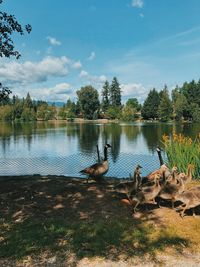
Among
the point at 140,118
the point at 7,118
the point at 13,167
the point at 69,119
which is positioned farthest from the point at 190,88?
the point at 13,167

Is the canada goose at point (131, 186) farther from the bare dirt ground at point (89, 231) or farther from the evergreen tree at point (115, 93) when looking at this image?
the evergreen tree at point (115, 93)

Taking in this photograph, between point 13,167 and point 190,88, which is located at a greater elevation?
point 190,88

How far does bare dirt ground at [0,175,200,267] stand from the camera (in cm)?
552

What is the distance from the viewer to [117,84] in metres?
139

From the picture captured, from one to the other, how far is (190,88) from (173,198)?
11131cm

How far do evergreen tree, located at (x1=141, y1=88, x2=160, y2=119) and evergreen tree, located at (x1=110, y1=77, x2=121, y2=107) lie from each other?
1974cm

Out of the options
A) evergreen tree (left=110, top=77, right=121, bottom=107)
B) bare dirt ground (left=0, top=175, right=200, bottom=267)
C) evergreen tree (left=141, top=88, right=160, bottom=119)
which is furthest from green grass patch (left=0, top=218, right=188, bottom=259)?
evergreen tree (left=110, top=77, right=121, bottom=107)

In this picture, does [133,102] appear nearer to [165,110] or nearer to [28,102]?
[28,102]

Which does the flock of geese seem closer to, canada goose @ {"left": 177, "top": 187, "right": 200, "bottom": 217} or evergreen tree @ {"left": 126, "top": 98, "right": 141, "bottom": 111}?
canada goose @ {"left": 177, "top": 187, "right": 200, "bottom": 217}

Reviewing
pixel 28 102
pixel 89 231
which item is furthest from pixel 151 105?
pixel 89 231

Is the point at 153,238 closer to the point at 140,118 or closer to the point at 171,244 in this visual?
the point at 171,244

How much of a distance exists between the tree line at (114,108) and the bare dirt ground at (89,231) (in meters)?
96.1

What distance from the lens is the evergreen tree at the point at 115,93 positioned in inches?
5438

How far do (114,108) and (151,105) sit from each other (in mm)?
17096
